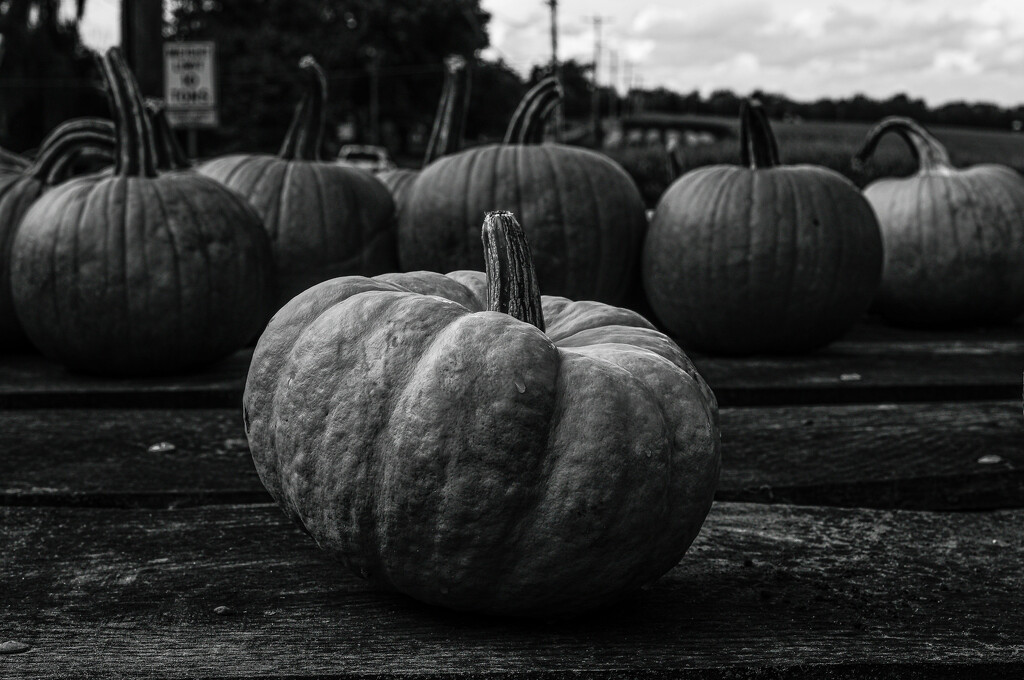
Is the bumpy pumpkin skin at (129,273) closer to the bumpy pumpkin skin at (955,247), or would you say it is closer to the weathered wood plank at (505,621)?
the weathered wood plank at (505,621)

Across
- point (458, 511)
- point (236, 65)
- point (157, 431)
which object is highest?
point (236, 65)

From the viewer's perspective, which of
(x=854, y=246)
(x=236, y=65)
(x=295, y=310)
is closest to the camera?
(x=295, y=310)

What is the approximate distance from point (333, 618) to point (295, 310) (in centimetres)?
48

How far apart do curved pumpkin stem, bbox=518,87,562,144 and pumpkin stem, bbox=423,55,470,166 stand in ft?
1.43

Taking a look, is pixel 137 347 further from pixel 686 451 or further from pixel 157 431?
pixel 686 451

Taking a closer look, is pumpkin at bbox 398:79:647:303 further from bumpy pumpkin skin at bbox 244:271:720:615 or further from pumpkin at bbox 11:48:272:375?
bumpy pumpkin skin at bbox 244:271:720:615

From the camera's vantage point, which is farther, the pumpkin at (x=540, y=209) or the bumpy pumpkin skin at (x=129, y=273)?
the pumpkin at (x=540, y=209)

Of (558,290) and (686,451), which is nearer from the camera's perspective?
(686,451)

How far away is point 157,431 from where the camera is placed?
9.62 feet

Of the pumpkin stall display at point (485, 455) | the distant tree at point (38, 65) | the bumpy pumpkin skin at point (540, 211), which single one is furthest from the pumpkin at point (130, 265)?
the distant tree at point (38, 65)

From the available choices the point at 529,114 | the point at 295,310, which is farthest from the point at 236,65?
the point at 295,310

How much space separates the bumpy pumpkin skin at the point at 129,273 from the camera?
3781mm

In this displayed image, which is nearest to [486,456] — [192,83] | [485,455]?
[485,455]

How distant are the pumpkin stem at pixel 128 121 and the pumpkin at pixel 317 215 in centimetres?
72
